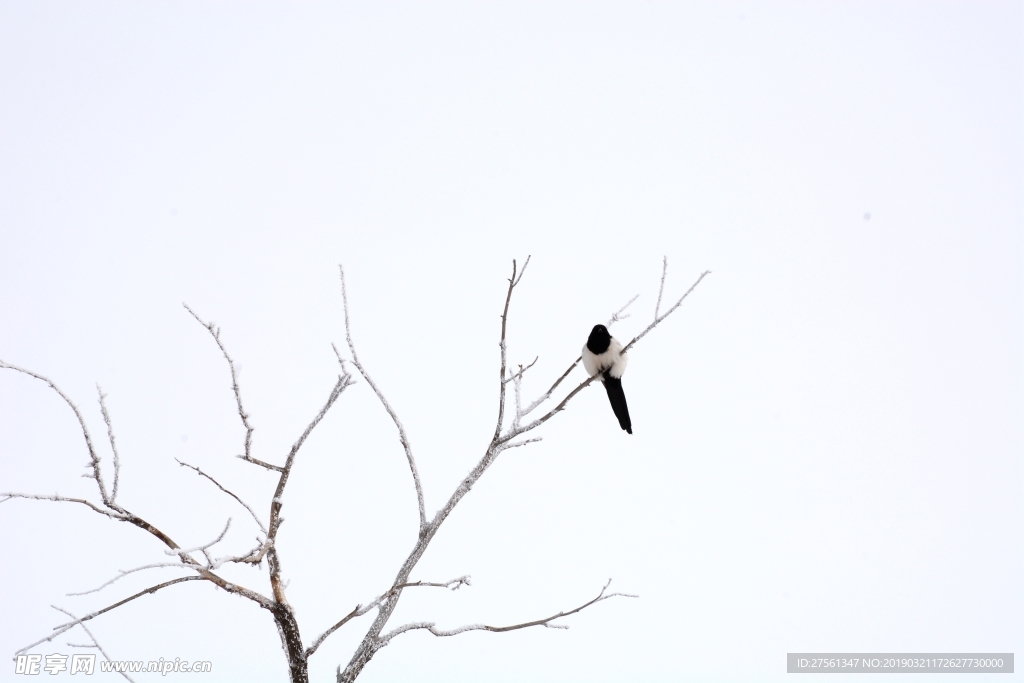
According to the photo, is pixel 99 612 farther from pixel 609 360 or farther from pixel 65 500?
pixel 609 360

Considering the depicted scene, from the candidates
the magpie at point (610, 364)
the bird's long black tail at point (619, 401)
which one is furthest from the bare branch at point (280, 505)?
the bird's long black tail at point (619, 401)

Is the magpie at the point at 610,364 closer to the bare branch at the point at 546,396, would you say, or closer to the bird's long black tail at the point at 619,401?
the bird's long black tail at the point at 619,401

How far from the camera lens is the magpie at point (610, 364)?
212 inches

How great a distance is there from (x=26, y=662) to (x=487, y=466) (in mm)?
1729

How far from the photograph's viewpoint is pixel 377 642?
92.0 inches

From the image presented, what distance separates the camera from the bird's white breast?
213 inches

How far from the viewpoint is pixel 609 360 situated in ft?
17.8

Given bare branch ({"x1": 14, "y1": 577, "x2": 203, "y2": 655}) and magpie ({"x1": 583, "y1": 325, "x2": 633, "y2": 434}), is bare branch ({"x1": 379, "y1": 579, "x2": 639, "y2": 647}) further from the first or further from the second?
magpie ({"x1": 583, "y1": 325, "x2": 633, "y2": 434})

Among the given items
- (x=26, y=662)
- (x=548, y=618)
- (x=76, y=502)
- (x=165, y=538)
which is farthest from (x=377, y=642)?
(x=26, y=662)

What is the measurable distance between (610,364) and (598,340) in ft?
0.68

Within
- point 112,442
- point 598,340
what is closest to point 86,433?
point 112,442

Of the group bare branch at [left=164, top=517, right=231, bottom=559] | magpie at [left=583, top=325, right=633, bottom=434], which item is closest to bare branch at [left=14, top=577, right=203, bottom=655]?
bare branch at [left=164, top=517, right=231, bottom=559]

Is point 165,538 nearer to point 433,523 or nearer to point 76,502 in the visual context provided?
point 76,502

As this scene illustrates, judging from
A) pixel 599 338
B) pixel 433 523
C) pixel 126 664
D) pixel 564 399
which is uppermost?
pixel 599 338
